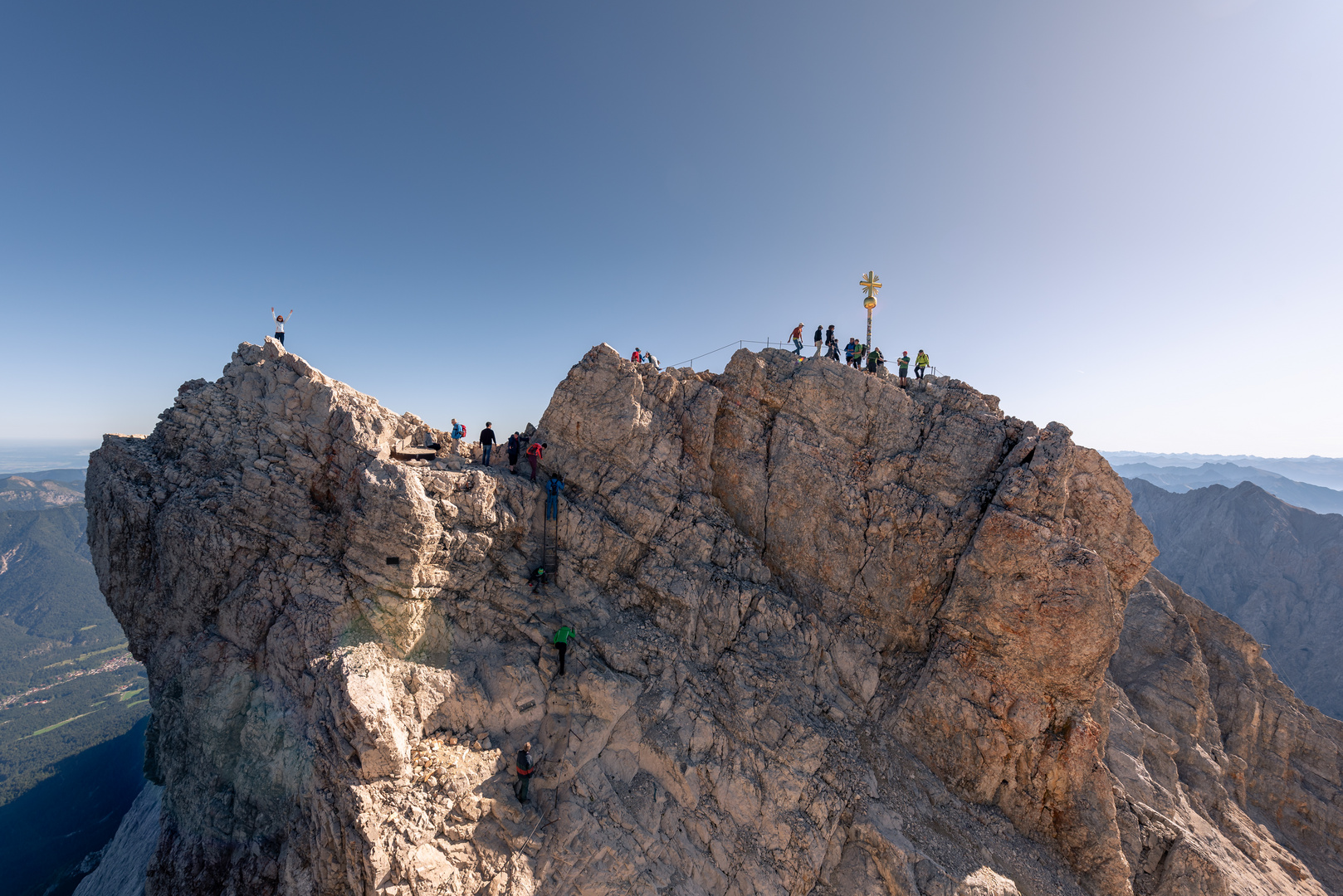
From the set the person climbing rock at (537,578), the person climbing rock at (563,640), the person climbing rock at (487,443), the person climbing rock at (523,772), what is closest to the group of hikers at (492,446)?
the person climbing rock at (487,443)

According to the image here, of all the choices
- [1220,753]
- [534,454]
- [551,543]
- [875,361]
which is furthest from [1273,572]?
[534,454]

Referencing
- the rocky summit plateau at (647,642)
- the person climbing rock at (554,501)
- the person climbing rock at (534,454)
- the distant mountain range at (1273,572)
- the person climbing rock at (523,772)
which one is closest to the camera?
the person climbing rock at (523,772)

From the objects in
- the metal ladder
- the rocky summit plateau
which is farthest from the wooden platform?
the metal ladder

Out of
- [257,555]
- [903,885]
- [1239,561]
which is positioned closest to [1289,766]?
[903,885]

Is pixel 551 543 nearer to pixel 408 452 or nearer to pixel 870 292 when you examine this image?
pixel 408 452

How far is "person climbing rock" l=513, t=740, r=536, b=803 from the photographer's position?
1445 centimetres

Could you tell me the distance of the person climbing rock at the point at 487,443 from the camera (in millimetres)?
20656

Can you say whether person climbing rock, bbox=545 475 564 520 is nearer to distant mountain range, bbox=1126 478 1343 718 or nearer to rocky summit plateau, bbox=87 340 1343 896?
rocky summit plateau, bbox=87 340 1343 896

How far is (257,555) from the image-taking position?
1680 centimetres

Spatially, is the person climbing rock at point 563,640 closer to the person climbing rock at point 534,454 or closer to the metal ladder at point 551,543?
A: the metal ladder at point 551,543

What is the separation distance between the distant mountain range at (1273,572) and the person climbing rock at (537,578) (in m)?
95.5

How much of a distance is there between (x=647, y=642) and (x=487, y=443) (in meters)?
11.2

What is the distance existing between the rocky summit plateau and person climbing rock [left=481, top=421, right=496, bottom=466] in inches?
48.9

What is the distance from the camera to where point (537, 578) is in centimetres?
1850
